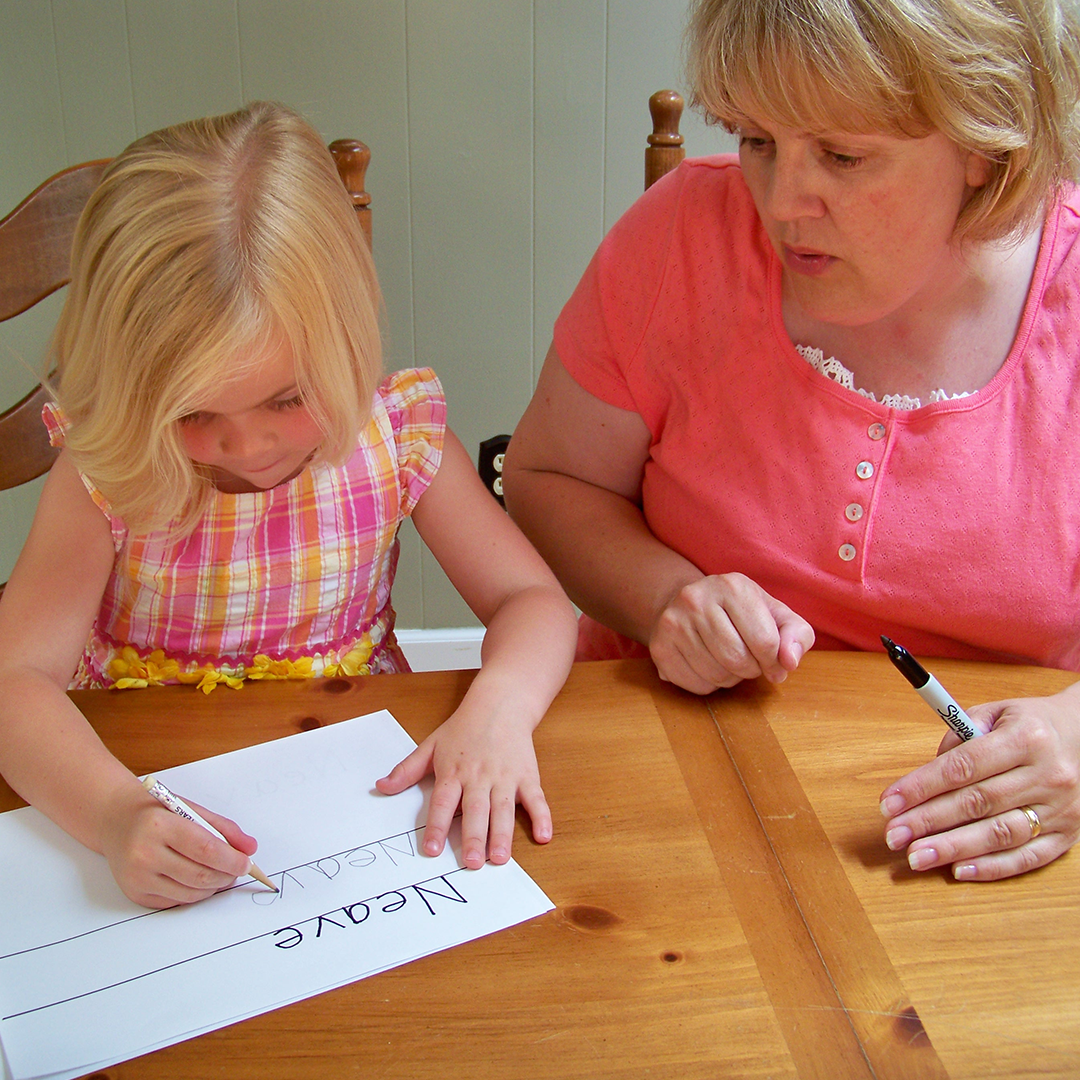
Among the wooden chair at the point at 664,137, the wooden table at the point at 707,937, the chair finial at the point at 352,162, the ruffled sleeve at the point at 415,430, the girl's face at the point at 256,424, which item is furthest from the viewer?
the wooden chair at the point at 664,137

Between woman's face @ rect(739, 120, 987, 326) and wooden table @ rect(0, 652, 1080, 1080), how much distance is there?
37 cm

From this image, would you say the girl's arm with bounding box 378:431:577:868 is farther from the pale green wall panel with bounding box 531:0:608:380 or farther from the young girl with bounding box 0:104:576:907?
the pale green wall panel with bounding box 531:0:608:380

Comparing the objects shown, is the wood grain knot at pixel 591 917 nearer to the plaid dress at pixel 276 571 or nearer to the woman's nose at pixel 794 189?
the plaid dress at pixel 276 571

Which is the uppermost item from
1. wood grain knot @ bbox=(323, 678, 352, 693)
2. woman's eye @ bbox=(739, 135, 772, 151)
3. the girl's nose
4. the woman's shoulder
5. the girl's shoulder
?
woman's eye @ bbox=(739, 135, 772, 151)

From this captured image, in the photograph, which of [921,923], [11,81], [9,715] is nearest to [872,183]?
[921,923]

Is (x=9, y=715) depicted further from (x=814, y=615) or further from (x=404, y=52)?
(x=404, y=52)

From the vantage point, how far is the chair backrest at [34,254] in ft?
3.69

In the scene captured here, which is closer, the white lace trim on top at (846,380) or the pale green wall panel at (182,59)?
the white lace trim on top at (846,380)

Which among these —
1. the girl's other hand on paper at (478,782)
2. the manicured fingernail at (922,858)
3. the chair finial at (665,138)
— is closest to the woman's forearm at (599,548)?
the girl's other hand on paper at (478,782)

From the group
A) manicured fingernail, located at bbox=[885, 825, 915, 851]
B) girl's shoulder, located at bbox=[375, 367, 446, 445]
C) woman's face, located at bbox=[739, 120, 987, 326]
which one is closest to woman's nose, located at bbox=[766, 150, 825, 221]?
woman's face, located at bbox=[739, 120, 987, 326]

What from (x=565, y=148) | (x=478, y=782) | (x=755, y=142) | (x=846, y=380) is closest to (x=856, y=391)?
(x=846, y=380)

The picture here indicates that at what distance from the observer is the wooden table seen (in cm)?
54

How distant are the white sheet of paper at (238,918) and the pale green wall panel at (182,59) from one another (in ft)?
4.58

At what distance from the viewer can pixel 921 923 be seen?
0.64 meters
